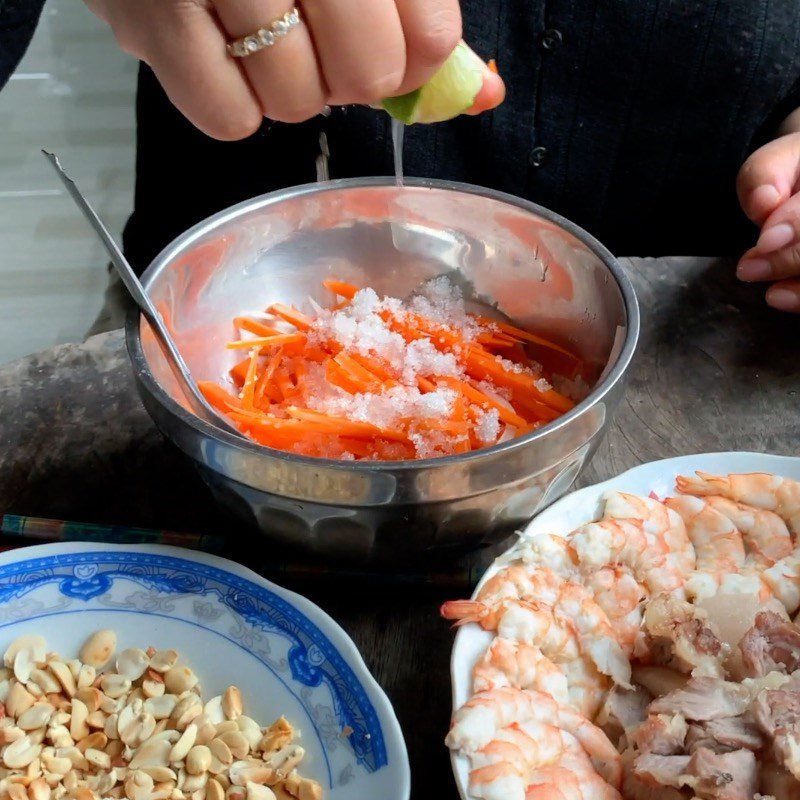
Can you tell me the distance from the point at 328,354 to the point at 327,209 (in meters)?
0.22

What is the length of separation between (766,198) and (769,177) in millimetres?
42

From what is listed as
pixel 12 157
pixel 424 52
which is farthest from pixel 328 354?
pixel 12 157

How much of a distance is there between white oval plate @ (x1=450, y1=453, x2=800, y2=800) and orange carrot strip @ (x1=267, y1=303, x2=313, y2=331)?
456mm

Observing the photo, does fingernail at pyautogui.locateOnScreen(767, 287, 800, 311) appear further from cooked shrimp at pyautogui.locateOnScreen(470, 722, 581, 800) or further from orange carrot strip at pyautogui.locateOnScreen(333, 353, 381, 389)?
cooked shrimp at pyautogui.locateOnScreen(470, 722, 581, 800)

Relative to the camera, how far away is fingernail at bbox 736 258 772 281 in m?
1.44

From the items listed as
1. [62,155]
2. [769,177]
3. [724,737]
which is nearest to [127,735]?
[724,737]

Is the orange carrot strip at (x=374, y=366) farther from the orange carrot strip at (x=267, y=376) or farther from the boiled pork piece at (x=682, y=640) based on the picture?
the boiled pork piece at (x=682, y=640)

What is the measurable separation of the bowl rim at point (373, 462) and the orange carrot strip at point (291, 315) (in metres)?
0.14

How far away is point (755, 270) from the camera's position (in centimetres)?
144

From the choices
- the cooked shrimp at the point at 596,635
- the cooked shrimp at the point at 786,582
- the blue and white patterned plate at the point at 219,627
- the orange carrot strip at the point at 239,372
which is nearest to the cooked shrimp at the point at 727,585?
the cooked shrimp at the point at 786,582

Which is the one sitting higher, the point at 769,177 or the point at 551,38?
the point at 551,38

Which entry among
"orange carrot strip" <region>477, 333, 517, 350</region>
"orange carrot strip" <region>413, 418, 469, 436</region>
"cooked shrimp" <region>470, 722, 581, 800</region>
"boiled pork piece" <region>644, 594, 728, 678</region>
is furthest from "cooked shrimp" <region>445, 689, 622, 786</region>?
"orange carrot strip" <region>477, 333, 517, 350</region>

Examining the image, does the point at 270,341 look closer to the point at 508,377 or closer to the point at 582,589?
the point at 508,377

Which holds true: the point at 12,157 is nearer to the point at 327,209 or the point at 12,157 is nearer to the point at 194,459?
the point at 327,209
